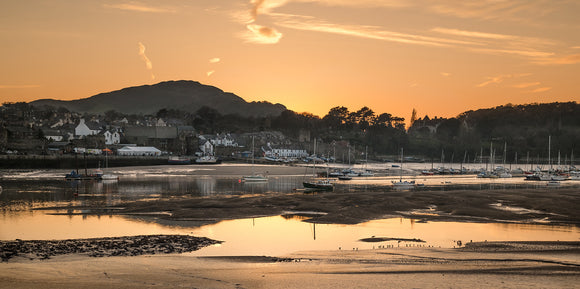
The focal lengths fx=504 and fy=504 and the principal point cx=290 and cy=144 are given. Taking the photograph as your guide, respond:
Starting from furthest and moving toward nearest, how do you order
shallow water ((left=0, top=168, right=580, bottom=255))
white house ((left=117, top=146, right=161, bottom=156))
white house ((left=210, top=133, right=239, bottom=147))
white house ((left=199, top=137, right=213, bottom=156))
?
white house ((left=210, top=133, right=239, bottom=147)) < white house ((left=199, top=137, right=213, bottom=156)) < white house ((left=117, top=146, right=161, bottom=156)) < shallow water ((left=0, top=168, right=580, bottom=255))

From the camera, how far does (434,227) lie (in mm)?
32250

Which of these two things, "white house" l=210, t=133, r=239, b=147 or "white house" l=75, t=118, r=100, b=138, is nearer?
"white house" l=75, t=118, r=100, b=138

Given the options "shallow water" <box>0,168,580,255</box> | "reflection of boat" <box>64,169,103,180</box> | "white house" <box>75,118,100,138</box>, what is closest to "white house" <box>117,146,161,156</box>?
"white house" <box>75,118,100,138</box>

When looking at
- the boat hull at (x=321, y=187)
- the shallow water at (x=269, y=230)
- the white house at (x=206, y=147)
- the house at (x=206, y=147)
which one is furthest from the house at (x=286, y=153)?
the shallow water at (x=269, y=230)

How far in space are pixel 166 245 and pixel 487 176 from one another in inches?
3358

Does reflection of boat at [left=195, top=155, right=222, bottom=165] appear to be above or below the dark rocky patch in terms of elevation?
above

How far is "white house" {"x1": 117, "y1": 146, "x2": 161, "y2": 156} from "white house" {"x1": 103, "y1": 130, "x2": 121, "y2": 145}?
1044 centimetres

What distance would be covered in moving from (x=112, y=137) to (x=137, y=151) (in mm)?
16725

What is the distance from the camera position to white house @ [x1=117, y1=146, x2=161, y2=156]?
133 meters

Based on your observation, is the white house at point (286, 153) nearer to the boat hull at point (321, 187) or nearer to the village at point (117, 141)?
the village at point (117, 141)

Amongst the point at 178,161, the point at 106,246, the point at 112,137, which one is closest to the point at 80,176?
the point at 178,161

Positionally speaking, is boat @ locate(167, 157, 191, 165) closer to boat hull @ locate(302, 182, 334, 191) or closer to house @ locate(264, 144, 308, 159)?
house @ locate(264, 144, 308, 159)

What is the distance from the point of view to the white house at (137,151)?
13312cm

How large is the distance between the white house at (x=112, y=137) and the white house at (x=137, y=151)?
10.4 m
